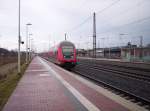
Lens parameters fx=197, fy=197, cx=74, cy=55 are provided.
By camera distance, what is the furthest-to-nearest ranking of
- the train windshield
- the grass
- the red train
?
the train windshield < the red train < the grass

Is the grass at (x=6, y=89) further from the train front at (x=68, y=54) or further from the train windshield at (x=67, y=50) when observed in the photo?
the train windshield at (x=67, y=50)

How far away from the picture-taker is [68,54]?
23.5 m

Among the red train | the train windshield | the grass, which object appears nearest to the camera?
the grass

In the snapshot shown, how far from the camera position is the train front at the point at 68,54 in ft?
76.6

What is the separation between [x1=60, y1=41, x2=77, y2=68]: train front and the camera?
919 inches

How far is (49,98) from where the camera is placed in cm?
766

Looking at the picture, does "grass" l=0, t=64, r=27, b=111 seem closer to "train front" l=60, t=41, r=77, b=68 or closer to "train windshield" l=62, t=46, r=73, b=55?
"train front" l=60, t=41, r=77, b=68

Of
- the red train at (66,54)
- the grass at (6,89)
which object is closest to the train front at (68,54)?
the red train at (66,54)

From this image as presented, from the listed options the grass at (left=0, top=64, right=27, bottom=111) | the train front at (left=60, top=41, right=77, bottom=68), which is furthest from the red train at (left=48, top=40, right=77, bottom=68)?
the grass at (left=0, top=64, right=27, bottom=111)

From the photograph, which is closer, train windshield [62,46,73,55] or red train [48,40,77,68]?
red train [48,40,77,68]

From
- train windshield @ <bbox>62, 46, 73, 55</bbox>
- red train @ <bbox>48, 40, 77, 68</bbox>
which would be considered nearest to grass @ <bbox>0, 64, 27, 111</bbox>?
red train @ <bbox>48, 40, 77, 68</bbox>

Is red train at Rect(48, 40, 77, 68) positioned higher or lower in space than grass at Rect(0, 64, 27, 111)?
higher

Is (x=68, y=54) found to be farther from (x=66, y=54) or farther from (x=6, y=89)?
(x=6, y=89)

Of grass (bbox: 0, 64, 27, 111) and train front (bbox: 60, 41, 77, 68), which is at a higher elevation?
train front (bbox: 60, 41, 77, 68)
